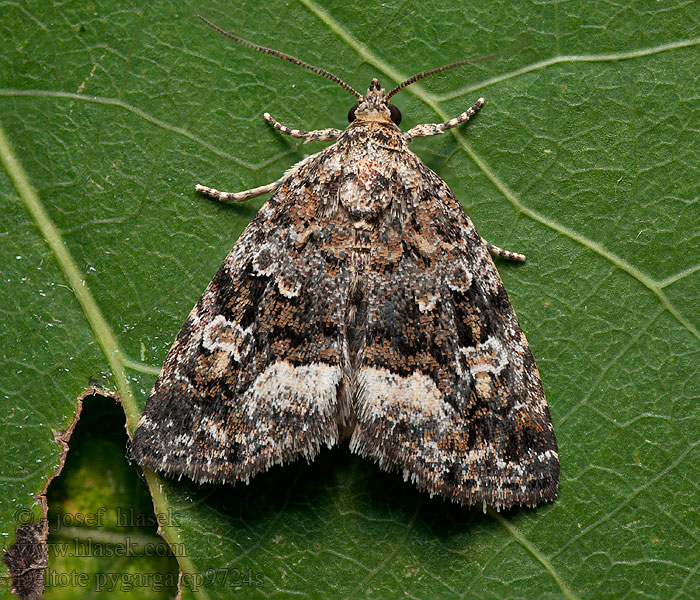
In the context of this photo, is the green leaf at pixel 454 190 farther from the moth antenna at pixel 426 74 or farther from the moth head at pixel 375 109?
the moth head at pixel 375 109

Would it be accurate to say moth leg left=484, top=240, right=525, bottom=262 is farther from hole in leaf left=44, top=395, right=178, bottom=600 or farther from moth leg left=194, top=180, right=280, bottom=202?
hole in leaf left=44, top=395, right=178, bottom=600

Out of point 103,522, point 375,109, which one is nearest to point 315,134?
point 375,109

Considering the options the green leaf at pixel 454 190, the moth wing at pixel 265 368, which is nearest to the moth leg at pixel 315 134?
the green leaf at pixel 454 190

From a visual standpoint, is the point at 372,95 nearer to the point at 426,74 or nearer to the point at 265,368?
the point at 426,74

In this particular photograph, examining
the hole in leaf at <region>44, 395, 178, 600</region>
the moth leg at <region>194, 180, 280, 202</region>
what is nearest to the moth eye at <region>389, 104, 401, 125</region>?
the moth leg at <region>194, 180, 280, 202</region>

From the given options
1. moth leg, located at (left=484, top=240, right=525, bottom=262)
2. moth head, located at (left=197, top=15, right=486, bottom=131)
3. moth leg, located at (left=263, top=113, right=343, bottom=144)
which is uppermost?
moth head, located at (left=197, top=15, right=486, bottom=131)

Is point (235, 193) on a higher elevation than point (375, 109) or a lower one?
lower

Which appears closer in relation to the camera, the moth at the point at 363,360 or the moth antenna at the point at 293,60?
the moth at the point at 363,360
